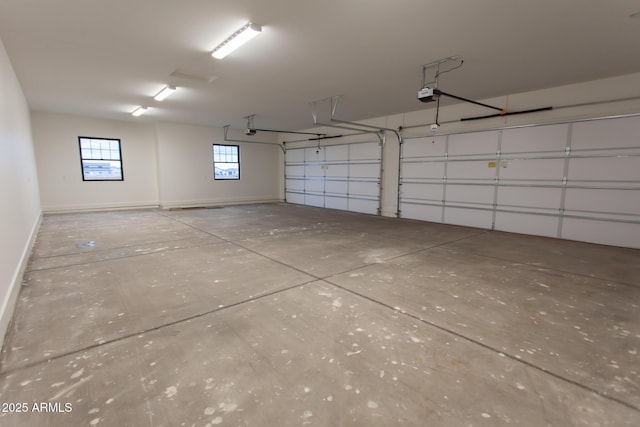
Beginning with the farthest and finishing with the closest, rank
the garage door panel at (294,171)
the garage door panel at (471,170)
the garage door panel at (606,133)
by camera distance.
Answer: the garage door panel at (294,171) < the garage door panel at (471,170) < the garage door panel at (606,133)

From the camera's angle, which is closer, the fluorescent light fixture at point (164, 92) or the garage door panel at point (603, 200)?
the garage door panel at point (603, 200)

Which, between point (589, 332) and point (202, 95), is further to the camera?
point (202, 95)

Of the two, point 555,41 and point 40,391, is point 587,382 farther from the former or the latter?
point 555,41

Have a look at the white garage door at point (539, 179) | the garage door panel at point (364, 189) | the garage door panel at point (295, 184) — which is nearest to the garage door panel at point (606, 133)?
the white garage door at point (539, 179)

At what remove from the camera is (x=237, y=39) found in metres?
3.49

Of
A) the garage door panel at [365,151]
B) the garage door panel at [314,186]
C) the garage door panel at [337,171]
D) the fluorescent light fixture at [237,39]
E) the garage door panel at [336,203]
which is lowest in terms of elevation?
the garage door panel at [336,203]

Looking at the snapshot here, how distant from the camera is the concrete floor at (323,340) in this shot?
59.8 inches

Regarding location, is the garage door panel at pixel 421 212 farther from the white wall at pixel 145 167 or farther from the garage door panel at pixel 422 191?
the white wall at pixel 145 167

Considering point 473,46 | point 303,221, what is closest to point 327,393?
point 473,46

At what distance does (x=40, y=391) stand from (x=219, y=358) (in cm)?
92

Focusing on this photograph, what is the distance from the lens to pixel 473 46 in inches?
148

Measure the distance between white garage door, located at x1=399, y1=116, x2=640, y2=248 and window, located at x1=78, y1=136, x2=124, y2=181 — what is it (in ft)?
29.1

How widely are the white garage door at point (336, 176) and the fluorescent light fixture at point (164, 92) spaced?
211 inches

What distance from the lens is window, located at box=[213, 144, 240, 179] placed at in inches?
425
